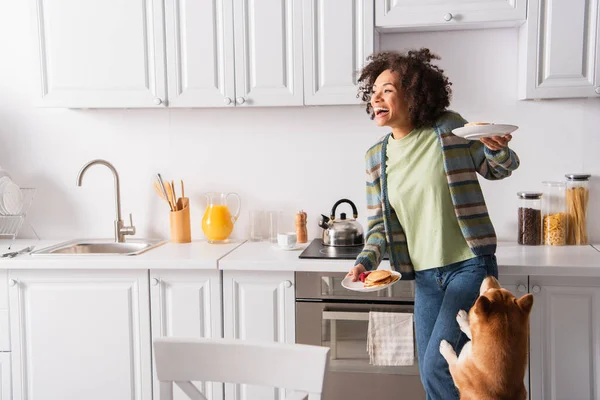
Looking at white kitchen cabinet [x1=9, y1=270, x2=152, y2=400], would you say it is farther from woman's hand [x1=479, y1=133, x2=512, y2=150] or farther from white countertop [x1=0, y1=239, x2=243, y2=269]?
woman's hand [x1=479, y1=133, x2=512, y2=150]

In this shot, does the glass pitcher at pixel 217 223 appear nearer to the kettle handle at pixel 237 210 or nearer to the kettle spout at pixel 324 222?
the kettle handle at pixel 237 210

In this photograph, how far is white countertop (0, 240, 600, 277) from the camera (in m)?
Answer: 2.29

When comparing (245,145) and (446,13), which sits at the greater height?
(446,13)

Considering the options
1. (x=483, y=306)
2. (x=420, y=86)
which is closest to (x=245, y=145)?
(x=420, y=86)

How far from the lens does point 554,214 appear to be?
2744 mm

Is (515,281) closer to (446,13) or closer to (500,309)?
(500,309)

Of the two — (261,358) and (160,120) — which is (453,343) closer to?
(261,358)

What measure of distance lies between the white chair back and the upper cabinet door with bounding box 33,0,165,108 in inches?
62.9

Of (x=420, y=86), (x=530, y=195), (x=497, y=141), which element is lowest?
(x=530, y=195)

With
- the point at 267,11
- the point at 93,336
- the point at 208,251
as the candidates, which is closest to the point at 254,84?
the point at 267,11

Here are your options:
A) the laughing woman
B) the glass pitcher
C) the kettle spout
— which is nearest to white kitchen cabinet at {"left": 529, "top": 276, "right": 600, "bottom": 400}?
the laughing woman

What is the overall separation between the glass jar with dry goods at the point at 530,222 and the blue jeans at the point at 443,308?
29.0 inches

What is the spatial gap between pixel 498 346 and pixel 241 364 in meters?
0.67

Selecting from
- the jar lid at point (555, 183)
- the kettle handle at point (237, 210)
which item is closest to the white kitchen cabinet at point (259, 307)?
the kettle handle at point (237, 210)
